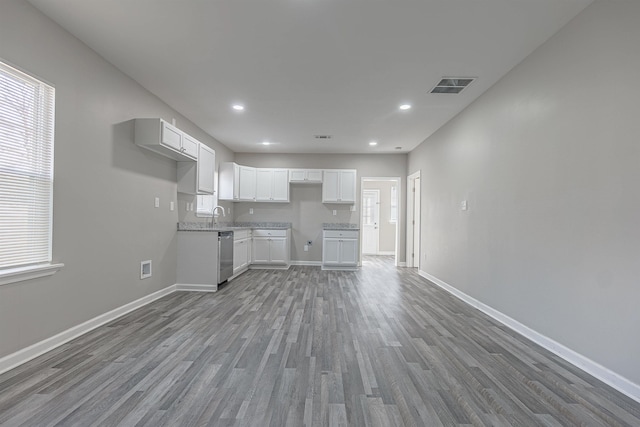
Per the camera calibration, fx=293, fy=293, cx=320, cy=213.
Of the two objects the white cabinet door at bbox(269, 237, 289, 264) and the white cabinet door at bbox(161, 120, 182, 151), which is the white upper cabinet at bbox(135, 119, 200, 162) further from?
the white cabinet door at bbox(269, 237, 289, 264)

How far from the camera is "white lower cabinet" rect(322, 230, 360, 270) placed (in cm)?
610

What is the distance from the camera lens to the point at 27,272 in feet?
6.89

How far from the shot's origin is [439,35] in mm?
2445

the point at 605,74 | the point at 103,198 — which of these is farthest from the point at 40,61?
the point at 605,74

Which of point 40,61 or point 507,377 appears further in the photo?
point 40,61

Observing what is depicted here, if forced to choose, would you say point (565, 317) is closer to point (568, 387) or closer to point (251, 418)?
point (568, 387)

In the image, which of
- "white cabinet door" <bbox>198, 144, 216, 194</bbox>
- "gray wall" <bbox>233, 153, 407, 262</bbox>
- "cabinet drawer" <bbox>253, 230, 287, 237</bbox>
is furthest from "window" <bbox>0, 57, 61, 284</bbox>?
"gray wall" <bbox>233, 153, 407, 262</bbox>

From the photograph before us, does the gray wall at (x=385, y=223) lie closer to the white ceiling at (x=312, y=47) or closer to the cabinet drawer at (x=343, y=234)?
the cabinet drawer at (x=343, y=234)

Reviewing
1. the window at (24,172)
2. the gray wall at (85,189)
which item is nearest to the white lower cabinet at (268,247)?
the gray wall at (85,189)

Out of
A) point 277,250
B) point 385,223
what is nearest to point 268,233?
point 277,250

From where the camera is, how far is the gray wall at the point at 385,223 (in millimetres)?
8914

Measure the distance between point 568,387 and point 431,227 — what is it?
11.7 ft

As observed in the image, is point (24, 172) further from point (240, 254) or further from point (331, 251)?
point (331, 251)

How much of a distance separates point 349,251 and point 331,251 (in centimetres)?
38
